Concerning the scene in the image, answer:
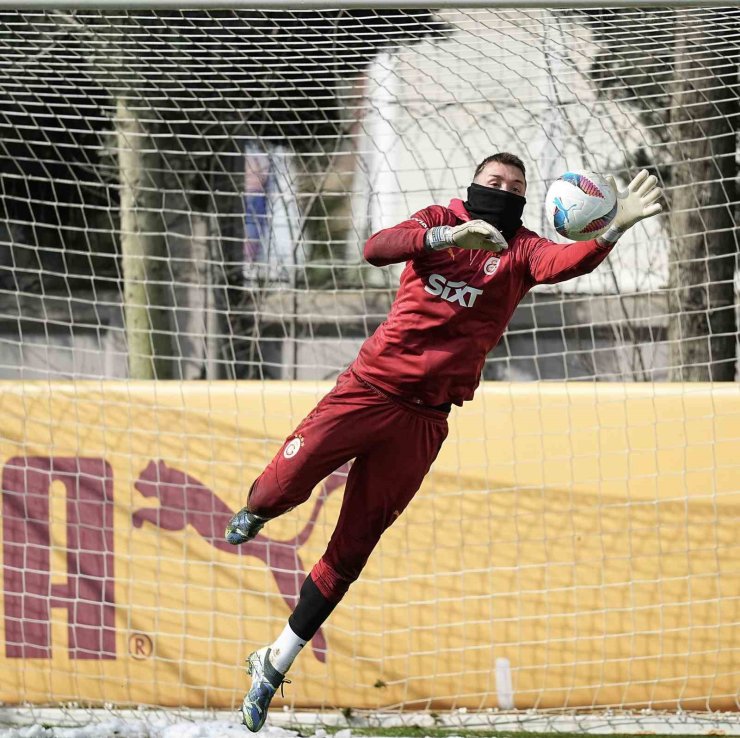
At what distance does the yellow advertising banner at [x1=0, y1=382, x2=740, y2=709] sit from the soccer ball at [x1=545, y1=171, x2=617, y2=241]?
1.89 meters

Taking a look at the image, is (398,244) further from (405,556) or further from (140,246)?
(140,246)

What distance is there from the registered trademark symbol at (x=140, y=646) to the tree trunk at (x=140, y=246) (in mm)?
1998

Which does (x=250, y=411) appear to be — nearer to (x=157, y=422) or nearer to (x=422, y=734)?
(x=157, y=422)

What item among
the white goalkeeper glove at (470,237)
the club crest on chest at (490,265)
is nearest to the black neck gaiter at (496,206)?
the club crest on chest at (490,265)

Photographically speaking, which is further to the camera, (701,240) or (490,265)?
(701,240)

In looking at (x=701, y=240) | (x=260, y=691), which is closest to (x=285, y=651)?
(x=260, y=691)

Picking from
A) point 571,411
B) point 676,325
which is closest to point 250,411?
point 571,411

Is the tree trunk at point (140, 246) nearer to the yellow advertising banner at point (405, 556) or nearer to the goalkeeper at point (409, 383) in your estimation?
the yellow advertising banner at point (405, 556)

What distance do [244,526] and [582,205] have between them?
172 centimetres

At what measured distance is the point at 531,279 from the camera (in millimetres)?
3598

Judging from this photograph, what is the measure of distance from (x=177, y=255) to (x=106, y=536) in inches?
149

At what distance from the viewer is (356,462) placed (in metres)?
3.73

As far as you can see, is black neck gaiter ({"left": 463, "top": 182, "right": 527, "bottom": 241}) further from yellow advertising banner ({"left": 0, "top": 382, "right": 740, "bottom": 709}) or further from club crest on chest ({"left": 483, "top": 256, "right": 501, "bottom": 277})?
yellow advertising banner ({"left": 0, "top": 382, "right": 740, "bottom": 709})

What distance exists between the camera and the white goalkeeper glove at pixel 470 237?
3078 mm
